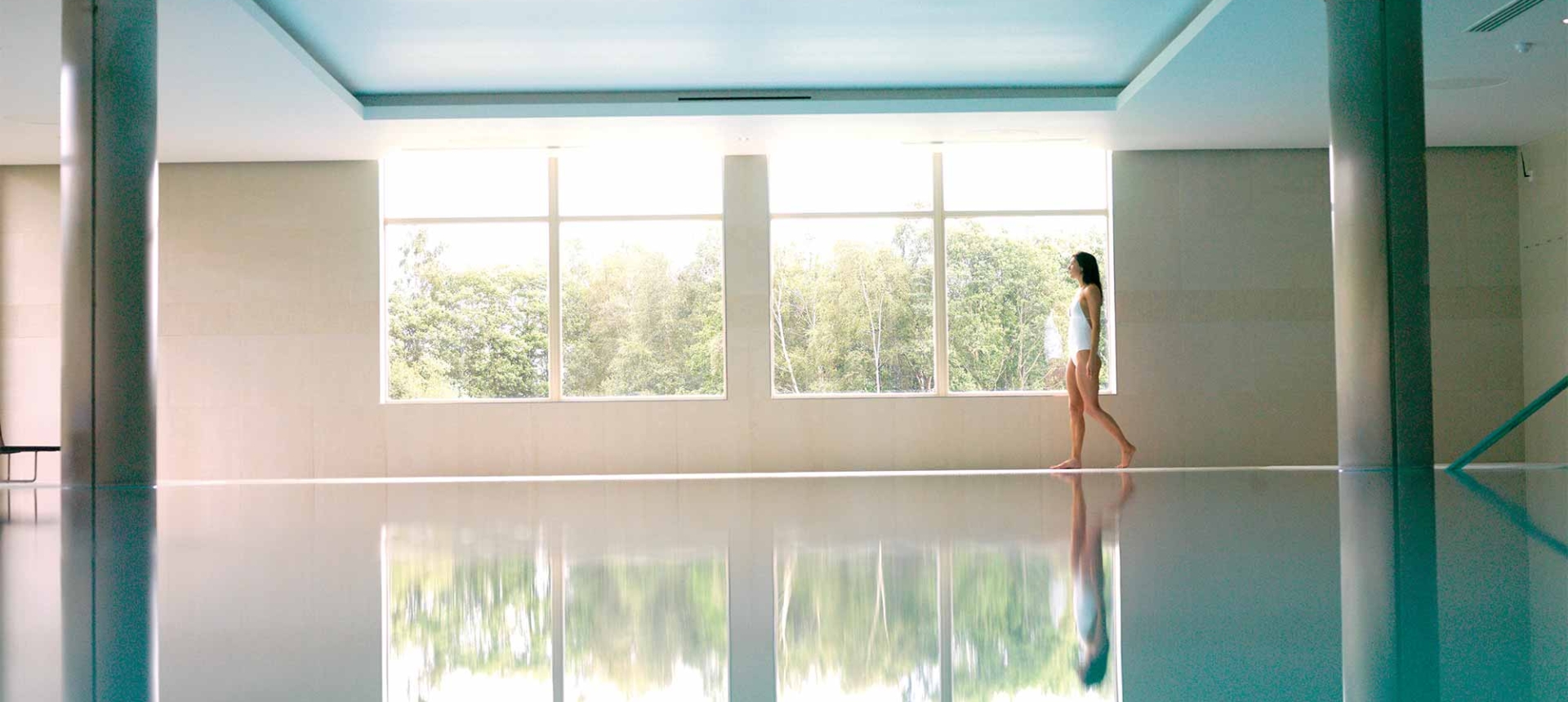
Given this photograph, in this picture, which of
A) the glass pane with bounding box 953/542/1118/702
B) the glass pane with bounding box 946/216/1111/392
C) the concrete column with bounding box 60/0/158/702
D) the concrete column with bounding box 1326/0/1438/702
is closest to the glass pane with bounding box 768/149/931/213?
the glass pane with bounding box 946/216/1111/392

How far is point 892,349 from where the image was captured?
1177 centimetres

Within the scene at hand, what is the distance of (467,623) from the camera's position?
2.00m

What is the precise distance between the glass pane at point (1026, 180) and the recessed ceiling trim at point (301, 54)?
541 centimetres

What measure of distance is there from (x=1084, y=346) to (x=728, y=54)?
3.64 meters

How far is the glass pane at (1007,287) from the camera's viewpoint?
11781mm

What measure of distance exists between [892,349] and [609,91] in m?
3.75

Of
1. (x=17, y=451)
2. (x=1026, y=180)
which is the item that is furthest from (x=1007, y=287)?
(x=17, y=451)

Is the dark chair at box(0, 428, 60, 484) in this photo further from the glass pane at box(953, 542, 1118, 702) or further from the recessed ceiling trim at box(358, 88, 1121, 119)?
the glass pane at box(953, 542, 1118, 702)

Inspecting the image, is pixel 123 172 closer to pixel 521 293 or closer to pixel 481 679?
pixel 521 293

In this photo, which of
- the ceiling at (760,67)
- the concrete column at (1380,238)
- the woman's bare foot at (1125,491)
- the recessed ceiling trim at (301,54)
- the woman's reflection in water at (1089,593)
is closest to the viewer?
the woman's reflection in water at (1089,593)

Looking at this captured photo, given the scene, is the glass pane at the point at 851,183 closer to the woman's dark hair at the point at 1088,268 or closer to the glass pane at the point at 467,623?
the woman's dark hair at the point at 1088,268

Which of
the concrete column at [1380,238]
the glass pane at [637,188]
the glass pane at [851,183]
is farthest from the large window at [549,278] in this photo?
the concrete column at [1380,238]

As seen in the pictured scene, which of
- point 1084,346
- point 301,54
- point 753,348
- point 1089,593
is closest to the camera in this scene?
point 1089,593

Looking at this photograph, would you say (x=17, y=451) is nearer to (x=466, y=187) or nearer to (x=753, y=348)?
(x=466, y=187)
